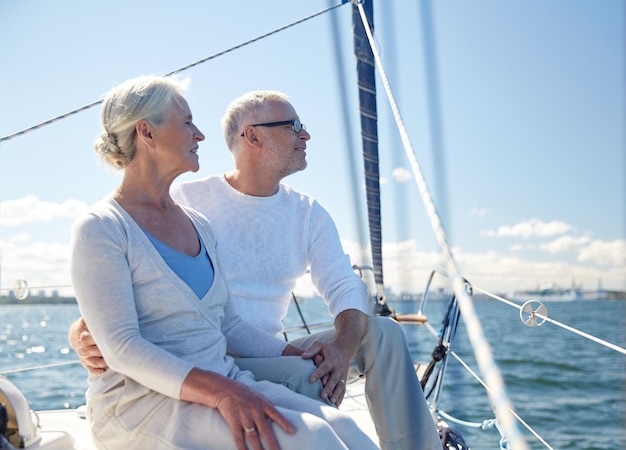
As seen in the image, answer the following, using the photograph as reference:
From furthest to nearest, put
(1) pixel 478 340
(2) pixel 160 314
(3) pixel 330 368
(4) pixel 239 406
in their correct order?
(3) pixel 330 368
(2) pixel 160 314
(4) pixel 239 406
(1) pixel 478 340

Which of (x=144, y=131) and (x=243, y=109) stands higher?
(x=243, y=109)

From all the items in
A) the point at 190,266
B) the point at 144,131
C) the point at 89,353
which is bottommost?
the point at 89,353

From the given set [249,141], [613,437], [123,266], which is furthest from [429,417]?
[613,437]

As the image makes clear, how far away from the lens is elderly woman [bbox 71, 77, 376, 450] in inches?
44.9

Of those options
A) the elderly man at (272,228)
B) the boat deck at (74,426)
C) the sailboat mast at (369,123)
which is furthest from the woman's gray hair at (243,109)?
the boat deck at (74,426)

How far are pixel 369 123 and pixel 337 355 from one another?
0.94 meters

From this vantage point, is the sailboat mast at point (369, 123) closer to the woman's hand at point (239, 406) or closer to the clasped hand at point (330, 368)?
the clasped hand at point (330, 368)

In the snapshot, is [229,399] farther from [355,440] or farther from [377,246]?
[377,246]

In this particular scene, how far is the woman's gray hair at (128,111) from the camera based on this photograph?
1330mm

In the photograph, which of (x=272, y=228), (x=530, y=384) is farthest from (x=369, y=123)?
(x=530, y=384)

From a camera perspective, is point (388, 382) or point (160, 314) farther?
point (388, 382)

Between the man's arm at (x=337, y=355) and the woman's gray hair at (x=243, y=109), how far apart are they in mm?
628

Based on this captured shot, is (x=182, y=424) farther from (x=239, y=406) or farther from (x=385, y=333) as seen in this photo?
(x=385, y=333)

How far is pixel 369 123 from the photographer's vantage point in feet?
7.38
